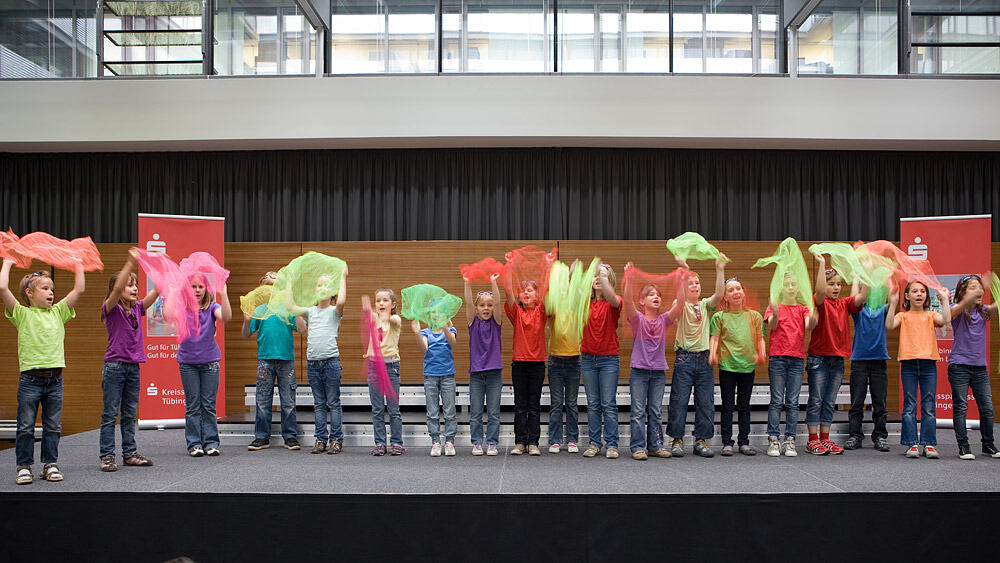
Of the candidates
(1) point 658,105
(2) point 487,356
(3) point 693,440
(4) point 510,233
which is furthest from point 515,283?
(1) point 658,105

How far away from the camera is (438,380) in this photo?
5.33 m

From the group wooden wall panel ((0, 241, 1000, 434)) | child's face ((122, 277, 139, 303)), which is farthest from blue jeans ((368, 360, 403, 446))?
wooden wall panel ((0, 241, 1000, 434))

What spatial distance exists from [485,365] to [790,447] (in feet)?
7.77

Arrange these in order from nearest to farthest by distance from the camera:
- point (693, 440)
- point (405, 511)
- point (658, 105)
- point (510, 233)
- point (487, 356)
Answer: point (405, 511) → point (487, 356) → point (693, 440) → point (658, 105) → point (510, 233)

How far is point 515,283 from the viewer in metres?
5.43

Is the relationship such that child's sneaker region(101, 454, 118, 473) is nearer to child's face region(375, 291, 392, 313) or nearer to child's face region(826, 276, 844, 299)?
child's face region(375, 291, 392, 313)

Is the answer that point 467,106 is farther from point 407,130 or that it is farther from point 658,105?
point 658,105

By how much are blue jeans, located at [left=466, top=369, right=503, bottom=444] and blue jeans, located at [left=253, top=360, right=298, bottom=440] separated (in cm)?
149

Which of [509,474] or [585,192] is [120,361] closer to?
[509,474]

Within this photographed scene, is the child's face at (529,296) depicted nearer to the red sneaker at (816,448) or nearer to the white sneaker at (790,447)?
the white sneaker at (790,447)

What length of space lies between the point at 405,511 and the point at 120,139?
19.8 ft

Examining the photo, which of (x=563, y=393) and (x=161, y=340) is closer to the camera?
(x=563, y=393)

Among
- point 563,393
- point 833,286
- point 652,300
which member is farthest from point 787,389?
point 563,393

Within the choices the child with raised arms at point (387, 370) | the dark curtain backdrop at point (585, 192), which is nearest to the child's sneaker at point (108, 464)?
the child with raised arms at point (387, 370)
